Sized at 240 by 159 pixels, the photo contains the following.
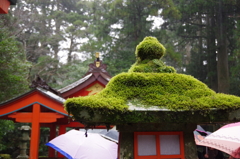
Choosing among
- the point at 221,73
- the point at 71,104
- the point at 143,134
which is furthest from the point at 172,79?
the point at 221,73

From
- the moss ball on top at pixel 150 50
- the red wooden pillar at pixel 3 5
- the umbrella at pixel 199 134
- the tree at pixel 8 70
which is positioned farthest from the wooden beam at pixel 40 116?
the moss ball on top at pixel 150 50

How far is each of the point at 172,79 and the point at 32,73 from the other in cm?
1526

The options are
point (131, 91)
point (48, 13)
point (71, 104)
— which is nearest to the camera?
point (71, 104)

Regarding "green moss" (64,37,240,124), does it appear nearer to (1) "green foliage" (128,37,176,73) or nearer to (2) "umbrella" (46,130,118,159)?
(1) "green foliage" (128,37,176,73)

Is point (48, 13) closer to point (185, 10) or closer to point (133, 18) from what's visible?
point (133, 18)

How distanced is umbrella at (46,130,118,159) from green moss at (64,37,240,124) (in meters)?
1.88

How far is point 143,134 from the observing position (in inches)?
110

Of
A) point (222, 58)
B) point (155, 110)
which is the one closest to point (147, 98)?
point (155, 110)

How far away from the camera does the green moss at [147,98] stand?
2334 mm

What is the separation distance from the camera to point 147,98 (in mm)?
2650

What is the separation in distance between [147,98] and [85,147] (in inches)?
89.6

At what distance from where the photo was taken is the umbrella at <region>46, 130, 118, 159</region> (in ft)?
13.6

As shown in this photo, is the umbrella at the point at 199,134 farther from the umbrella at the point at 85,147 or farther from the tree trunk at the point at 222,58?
the tree trunk at the point at 222,58

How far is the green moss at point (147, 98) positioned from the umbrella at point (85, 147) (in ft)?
6.16
